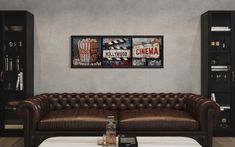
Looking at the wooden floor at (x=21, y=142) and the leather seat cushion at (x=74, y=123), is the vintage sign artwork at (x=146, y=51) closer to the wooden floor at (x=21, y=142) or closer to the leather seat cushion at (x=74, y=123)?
the leather seat cushion at (x=74, y=123)

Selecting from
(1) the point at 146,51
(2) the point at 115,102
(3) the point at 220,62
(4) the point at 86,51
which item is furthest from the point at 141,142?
(3) the point at 220,62

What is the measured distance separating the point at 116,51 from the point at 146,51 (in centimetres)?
56

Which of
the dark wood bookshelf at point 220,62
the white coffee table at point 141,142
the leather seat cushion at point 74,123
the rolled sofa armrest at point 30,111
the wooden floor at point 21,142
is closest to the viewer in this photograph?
the white coffee table at point 141,142

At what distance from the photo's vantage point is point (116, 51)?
6.15 meters

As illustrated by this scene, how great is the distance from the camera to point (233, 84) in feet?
19.1

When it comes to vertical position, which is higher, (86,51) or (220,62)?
(86,51)

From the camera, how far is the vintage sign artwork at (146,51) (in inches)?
241

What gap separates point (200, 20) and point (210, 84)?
1225mm

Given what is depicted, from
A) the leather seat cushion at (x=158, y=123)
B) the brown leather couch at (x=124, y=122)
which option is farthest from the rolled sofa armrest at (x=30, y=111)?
the leather seat cushion at (x=158, y=123)

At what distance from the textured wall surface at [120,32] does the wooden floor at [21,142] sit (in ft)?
3.37

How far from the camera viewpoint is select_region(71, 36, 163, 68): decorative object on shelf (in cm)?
613

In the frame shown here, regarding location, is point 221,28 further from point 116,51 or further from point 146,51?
point 116,51

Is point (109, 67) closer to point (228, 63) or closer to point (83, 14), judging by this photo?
point (83, 14)

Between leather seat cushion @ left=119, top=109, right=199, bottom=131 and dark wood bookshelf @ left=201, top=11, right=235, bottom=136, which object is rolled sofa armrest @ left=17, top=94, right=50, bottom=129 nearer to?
leather seat cushion @ left=119, top=109, right=199, bottom=131
